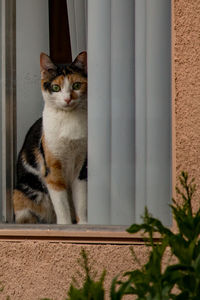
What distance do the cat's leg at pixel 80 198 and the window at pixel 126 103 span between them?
0.12 ft

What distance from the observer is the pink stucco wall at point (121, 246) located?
3613mm

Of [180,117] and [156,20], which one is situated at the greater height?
[156,20]

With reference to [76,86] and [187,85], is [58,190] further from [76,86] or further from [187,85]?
[187,85]

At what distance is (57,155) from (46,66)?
524mm

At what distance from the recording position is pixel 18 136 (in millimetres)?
4156

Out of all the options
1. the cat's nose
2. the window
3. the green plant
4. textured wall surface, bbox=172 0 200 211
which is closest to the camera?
the green plant

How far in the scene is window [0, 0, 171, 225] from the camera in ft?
12.3

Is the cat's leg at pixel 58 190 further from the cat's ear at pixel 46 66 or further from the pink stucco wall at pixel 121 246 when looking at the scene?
the cat's ear at pixel 46 66

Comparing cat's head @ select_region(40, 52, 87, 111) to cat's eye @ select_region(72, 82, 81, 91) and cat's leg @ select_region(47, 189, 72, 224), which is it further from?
cat's leg @ select_region(47, 189, 72, 224)

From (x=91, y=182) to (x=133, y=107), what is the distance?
487 millimetres

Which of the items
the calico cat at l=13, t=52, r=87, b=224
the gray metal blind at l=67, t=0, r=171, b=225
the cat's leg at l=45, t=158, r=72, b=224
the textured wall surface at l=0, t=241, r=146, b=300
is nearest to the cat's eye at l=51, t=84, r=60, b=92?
the calico cat at l=13, t=52, r=87, b=224

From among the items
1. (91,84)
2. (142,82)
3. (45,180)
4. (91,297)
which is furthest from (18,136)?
(91,297)

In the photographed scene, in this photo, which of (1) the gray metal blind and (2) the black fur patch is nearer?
(1) the gray metal blind

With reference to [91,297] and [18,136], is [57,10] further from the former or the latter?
[91,297]
